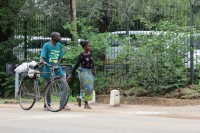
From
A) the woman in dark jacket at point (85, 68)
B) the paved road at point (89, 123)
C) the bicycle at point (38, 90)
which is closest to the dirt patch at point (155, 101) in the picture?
the paved road at point (89, 123)

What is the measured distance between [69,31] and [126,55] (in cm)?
296

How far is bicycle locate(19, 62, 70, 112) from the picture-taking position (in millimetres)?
11031

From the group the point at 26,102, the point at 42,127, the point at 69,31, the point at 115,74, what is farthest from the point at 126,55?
the point at 42,127

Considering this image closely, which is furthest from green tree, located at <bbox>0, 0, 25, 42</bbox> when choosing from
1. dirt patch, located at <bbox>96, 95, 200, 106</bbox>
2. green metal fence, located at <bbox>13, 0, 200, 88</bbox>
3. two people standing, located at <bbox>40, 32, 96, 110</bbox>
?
two people standing, located at <bbox>40, 32, 96, 110</bbox>

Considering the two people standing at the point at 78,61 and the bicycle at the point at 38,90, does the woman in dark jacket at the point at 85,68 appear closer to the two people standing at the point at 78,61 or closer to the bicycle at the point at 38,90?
the two people standing at the point at 78,61

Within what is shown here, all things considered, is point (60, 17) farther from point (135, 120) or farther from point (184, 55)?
point (135, 120)

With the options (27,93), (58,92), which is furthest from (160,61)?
(27,93)

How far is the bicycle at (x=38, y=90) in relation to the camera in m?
11.0

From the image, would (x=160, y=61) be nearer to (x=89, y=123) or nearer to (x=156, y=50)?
(x=156, y=50)

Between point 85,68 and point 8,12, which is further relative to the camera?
point 8,12

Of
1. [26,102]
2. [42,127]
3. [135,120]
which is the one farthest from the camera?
[26,102]

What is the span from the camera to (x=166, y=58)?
48.0 feet

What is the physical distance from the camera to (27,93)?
11.8 metres

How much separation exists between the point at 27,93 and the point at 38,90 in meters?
0.37
